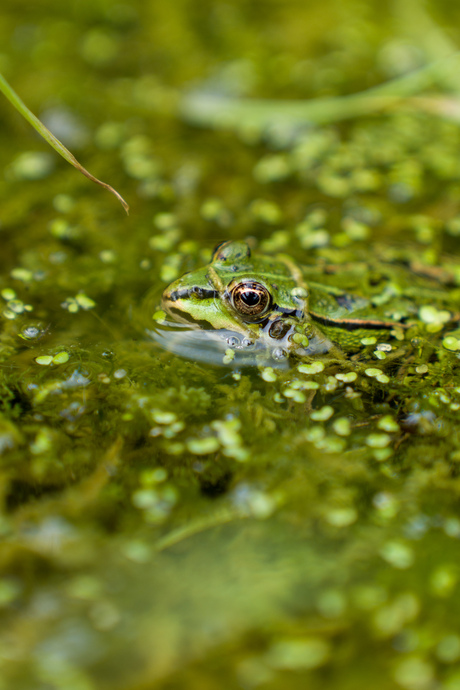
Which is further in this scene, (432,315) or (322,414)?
(432,315)

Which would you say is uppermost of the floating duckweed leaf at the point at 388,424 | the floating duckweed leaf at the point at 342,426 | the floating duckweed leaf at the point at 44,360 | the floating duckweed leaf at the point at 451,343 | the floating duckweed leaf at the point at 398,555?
the floating duckweed leaf at the point at 451,343

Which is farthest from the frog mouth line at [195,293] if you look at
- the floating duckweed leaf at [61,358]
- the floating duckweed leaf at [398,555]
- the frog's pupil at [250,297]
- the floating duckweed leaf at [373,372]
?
the floating duckweed leaf at [398,555]

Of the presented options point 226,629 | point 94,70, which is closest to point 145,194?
point 94,70

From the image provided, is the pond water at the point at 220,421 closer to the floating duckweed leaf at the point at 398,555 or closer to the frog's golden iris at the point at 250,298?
the floating duckweed leaf at the point at 398,555

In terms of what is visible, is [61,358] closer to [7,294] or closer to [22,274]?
[7,294]

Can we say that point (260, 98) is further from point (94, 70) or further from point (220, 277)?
point (220, 277)

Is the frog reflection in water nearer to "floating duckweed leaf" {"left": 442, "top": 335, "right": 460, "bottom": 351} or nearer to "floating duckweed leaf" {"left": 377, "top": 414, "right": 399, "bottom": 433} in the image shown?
"floating duckweed leaf" {"left": 442, "top": 335, "right": 460, "bottom": 351}

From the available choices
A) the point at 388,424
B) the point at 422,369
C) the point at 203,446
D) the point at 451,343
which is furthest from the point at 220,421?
the point at 451,343

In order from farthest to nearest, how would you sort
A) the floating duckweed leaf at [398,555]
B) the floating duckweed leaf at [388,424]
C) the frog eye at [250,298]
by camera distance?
the frog eye at [250,298] < the floating duckweed leaf at [388,424] < the floating duckweed leaf at [398,555]
